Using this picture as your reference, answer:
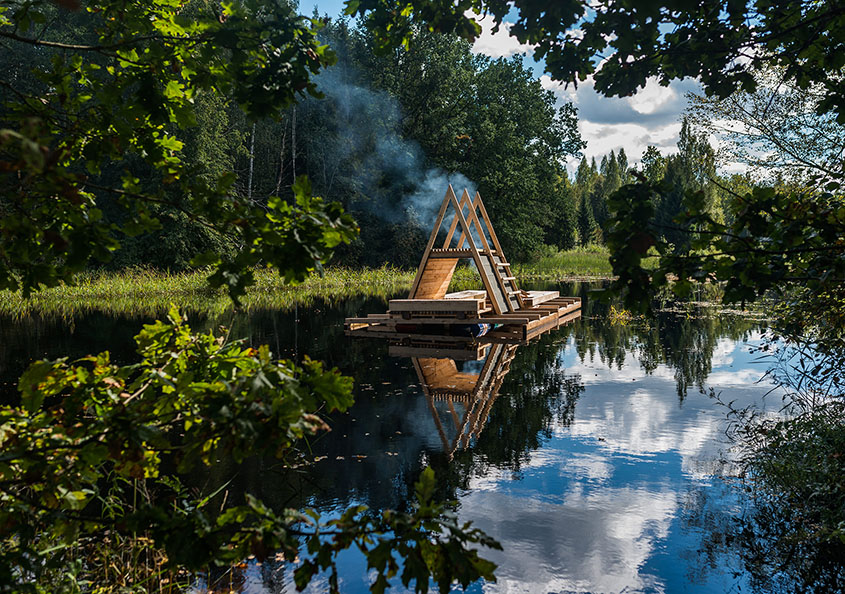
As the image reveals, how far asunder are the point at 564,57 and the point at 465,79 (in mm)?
34649

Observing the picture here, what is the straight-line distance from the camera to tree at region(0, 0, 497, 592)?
1.81 meters

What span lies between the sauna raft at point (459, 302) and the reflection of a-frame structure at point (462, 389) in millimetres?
1250

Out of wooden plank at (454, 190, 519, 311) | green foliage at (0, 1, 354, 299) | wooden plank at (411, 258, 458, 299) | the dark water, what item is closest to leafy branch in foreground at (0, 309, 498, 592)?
green foliage at (0, 1, 354, 299)

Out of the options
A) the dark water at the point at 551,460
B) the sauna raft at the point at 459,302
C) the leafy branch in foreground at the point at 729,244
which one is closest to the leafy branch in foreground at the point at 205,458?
the leafy branch in foreground at the point at 729,244

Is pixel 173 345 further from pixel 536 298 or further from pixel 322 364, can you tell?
pixel 536 298

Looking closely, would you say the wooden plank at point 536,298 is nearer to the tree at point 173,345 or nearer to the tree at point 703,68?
the tree at point 703,68

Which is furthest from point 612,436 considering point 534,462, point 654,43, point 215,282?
point 215,282

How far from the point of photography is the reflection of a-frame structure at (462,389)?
22.2ft

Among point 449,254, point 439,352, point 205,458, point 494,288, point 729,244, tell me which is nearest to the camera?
point 205,458

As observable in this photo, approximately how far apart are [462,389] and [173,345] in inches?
241

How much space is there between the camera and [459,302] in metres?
12.3

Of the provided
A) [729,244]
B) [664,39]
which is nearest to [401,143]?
[664,39]

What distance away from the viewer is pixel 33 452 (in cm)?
199

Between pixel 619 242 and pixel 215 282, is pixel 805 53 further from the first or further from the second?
pixel 215 282
